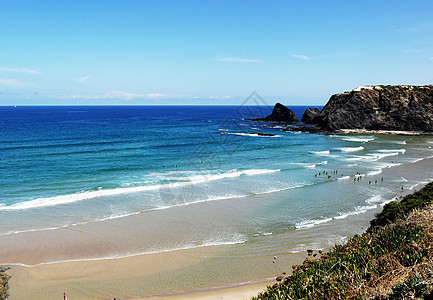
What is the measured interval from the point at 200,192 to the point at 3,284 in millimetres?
14734

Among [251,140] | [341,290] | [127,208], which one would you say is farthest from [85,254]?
[251,140]

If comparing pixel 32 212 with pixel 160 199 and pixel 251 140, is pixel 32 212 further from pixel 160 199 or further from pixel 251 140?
pixel 251 140

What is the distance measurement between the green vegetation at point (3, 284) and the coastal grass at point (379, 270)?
981 centimetres

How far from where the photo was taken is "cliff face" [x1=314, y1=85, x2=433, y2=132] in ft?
212

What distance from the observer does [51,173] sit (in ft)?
94.6

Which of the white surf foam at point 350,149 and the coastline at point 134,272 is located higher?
the white surf foam at point 350,149

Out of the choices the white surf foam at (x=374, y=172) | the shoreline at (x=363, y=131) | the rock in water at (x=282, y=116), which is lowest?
the white surf foam at (x=374, y=172)

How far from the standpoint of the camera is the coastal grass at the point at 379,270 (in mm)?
6543

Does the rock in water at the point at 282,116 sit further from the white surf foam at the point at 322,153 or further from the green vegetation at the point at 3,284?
the green vegetation at the point at 3,284

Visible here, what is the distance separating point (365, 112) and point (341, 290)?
2767 inches

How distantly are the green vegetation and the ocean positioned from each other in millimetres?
1295

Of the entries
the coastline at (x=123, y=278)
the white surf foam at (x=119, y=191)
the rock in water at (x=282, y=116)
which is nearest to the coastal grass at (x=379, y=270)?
the coastline at (x=123, y=278)

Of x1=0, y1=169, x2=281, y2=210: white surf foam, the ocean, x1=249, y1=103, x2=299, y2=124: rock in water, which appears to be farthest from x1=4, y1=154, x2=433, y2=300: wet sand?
x1=249, y1=103, x2=299, y2=124: rock in water

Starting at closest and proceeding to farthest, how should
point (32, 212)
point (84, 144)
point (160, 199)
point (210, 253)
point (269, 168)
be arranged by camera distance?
point (210, 253) → point (32, 212) → point (160, 199) → point (269, 168) → point (84, 144)
